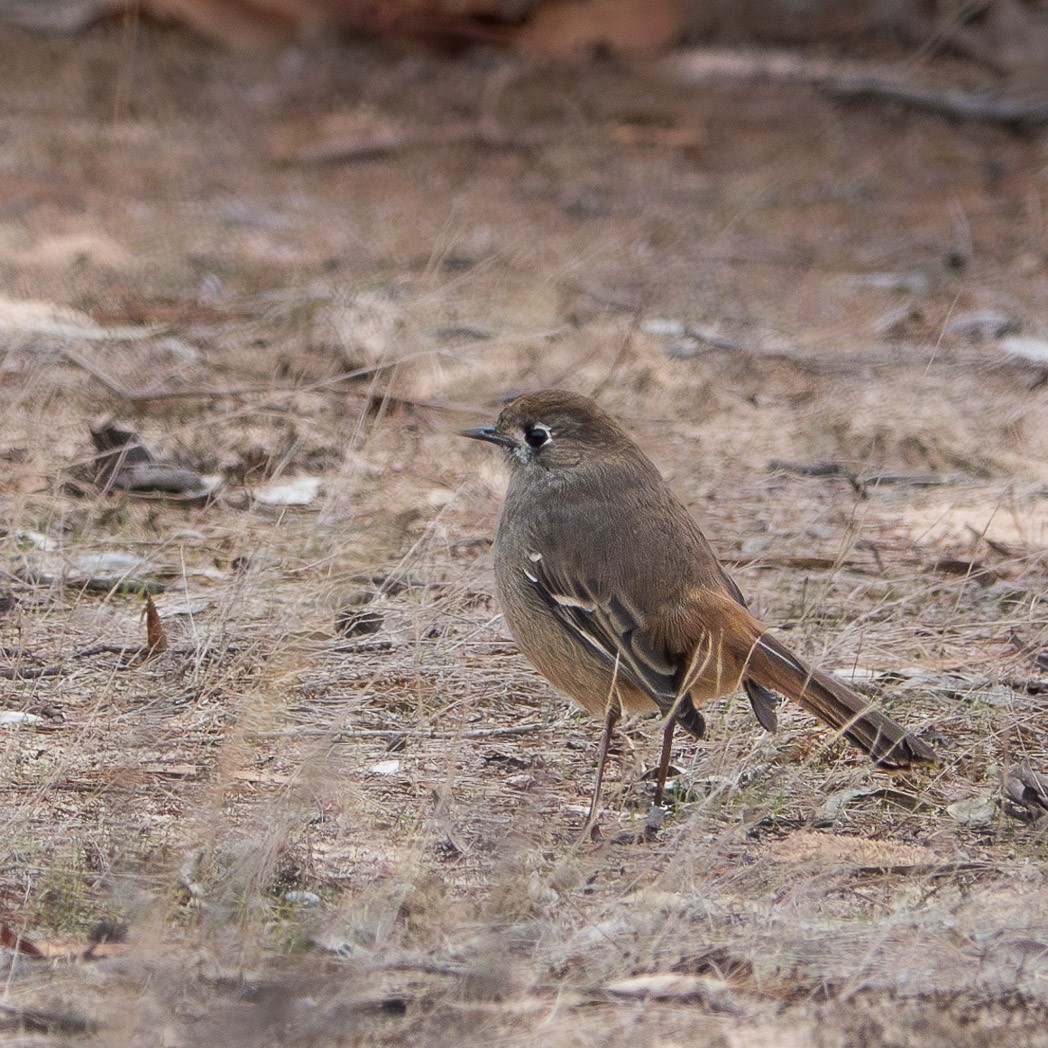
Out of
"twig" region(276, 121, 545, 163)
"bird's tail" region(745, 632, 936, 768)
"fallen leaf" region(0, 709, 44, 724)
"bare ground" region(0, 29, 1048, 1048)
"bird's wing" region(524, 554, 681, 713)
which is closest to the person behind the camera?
"bare ground" region(0, 29, 1048, 1048)

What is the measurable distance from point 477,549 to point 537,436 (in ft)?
4.13

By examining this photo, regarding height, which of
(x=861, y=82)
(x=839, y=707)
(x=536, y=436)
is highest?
(x=536, y=436)

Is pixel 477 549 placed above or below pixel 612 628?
below

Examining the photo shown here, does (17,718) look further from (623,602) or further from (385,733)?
(623,602)

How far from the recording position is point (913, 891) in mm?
3812

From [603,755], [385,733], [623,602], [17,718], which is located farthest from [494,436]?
[17,718]

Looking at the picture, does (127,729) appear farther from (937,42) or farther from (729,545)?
(937,42)

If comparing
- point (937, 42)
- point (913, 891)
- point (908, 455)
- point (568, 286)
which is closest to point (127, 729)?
point (913, 891)

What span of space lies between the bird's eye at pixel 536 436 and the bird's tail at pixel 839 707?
3.28 feet

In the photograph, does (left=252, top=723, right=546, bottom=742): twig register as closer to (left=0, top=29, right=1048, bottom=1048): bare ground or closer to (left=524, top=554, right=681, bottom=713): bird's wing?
(left=0, top=29, right=1048, bottom=1048): bare ground

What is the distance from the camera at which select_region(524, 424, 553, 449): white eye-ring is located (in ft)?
16.1

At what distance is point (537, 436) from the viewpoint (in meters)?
4.92

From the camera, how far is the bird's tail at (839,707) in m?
4.19

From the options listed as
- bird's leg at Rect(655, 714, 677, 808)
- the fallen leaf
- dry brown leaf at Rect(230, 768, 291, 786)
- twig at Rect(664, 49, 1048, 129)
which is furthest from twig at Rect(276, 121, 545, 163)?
bird's leg at Rect(655, 714, 677, 808)
